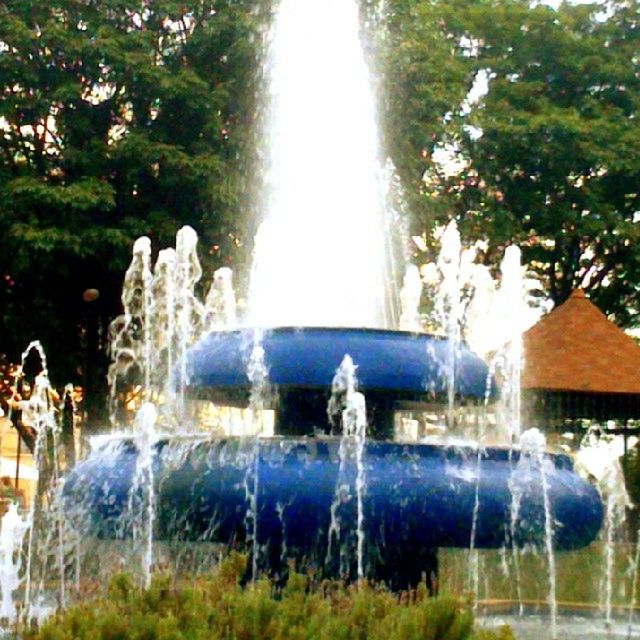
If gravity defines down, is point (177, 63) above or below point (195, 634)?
above

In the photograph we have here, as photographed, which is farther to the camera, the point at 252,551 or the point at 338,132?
the point at 338,132

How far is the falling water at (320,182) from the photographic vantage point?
13.8m

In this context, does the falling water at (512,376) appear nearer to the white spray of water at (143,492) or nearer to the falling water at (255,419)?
the falling water at (255,419)

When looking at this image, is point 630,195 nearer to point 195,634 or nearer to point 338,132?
point 338,132

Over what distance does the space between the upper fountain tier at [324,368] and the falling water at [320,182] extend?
271 centimetres

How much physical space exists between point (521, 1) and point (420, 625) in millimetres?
24599

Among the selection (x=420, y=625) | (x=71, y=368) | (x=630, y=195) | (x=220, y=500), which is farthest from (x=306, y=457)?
(x=630, y=195)

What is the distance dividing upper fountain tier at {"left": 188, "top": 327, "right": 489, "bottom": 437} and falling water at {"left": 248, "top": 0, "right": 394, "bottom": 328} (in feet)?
8.89

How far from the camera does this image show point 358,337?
877cm

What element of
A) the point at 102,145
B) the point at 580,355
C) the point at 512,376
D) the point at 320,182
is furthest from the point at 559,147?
the point at 512,376

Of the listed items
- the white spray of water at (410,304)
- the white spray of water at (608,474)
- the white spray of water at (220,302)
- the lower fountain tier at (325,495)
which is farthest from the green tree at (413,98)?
the lower fountain tier at (325,495)

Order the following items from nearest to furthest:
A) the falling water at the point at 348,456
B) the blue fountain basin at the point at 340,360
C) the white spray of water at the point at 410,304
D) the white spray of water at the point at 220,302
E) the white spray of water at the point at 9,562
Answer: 1. the falling water at the point at 348,456
2. the blue fountain basin at the point at 340,360
3. the white spray of water at the point at 9,562
4. the white spray of water at the point at 220,302
5. the white spray of water at the point at 410,304

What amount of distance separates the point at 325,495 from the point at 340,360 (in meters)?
0.91

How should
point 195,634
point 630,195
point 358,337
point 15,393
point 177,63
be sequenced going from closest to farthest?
point 195,634, point 358,337, point 177,63, point 15,393, point 630,195
